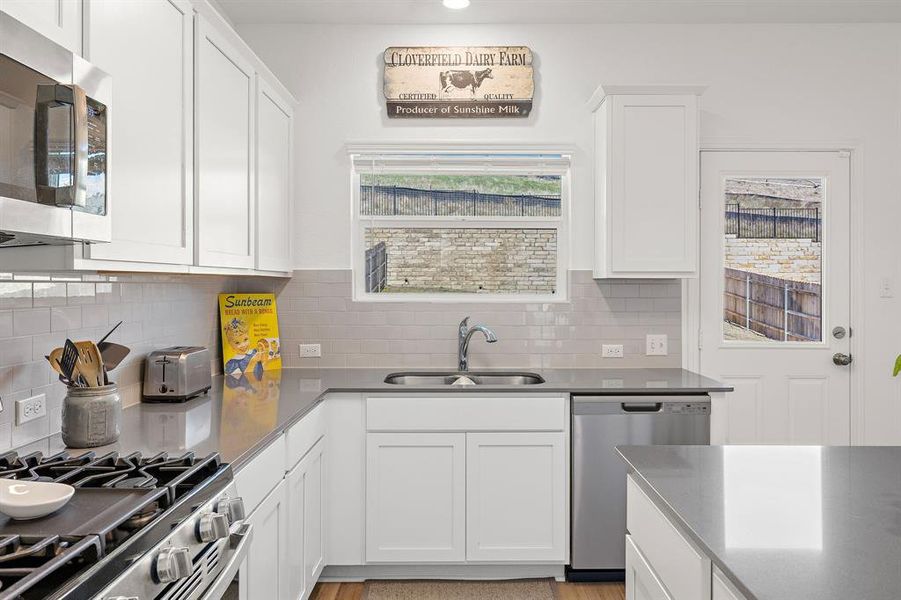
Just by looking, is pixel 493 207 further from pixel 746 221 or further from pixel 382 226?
pixel 746 221

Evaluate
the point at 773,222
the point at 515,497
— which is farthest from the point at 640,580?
the point at 773,222

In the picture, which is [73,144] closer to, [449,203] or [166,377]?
[166,377]

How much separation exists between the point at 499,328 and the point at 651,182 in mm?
1080

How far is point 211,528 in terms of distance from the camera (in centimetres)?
138

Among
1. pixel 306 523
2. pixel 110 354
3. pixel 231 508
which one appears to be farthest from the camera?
pixel 306 523

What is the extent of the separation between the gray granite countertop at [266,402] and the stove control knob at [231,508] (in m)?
0.14

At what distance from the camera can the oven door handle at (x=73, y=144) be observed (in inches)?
46.0

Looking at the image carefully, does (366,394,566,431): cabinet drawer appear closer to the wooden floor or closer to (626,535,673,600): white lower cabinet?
the wooden floor

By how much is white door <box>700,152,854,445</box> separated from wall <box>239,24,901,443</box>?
0.37ft

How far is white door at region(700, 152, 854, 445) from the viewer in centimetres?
349

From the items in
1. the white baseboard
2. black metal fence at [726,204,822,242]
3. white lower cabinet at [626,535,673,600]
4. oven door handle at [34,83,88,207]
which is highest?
black metal fence at [726,204,822,242]

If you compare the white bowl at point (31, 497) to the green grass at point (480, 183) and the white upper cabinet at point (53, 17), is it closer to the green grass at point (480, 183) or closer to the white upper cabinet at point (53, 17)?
the white upper cabinet at point (53, 17)

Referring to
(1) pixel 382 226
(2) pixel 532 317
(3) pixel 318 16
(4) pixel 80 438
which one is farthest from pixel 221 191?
(2) pixel 532 317

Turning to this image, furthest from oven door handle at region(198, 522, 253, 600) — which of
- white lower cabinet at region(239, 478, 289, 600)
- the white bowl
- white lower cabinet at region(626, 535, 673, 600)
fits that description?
white lower cabinet at region(626, 535, 673, 600)
